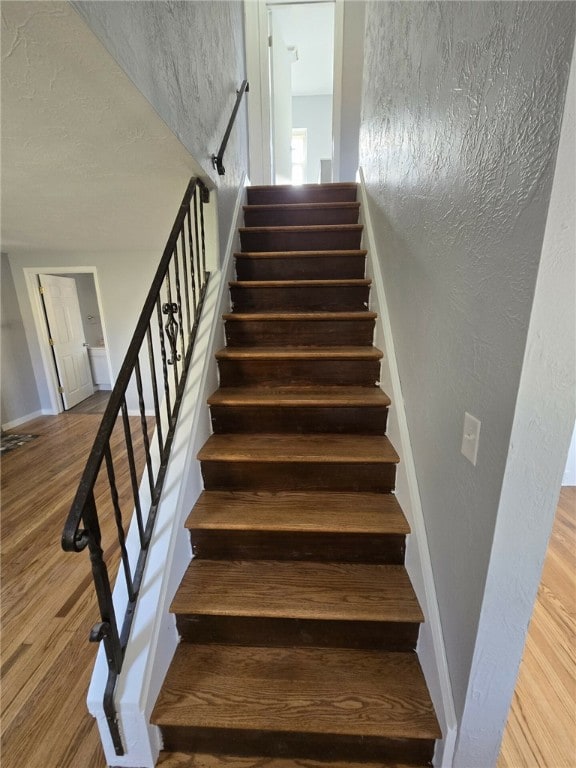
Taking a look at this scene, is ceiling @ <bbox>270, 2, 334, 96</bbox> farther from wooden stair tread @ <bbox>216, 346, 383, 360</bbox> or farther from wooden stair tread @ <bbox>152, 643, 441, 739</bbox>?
wooden stair tread @ <bbox>152, 643, 441, 739</bbox>

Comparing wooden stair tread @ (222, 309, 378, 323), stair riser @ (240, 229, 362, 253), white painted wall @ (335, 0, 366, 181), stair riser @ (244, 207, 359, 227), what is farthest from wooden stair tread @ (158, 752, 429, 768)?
white painted wall @ (335, 0, 366, 181)

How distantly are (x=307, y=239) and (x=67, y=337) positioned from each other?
13.7ft

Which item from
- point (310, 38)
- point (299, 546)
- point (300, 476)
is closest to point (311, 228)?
point (300, 476)

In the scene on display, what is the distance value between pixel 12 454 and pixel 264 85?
4813 millimetres

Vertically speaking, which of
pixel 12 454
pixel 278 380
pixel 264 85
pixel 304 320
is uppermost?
pixel 264 85

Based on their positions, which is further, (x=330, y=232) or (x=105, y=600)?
(x=330, y=232)

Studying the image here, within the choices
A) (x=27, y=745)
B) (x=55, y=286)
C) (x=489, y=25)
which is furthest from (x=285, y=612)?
A: (x=55, y=286)

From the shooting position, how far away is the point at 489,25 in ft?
2.37

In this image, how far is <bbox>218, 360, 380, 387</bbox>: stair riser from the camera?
5.79 feet

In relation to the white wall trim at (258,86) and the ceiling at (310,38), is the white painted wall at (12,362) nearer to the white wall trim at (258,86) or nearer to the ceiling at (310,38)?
the white wall trim at (258,86)

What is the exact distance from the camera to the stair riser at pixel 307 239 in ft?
7.64

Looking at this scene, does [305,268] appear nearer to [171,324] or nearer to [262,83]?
[171,324]

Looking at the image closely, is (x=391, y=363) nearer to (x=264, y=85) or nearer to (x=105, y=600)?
(x=105, y=600)

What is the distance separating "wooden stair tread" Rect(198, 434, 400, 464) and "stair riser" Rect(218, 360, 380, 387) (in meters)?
0.32
